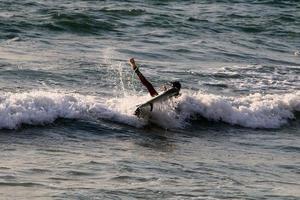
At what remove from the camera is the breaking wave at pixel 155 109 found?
1449cm

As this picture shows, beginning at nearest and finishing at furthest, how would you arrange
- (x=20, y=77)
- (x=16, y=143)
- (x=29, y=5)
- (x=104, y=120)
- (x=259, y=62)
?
1. (x=16, y=143)
2. (x=104, y=120)
3. (x=20, y=77)
4. (x=259, y=62)
5. (x=29, y=5)

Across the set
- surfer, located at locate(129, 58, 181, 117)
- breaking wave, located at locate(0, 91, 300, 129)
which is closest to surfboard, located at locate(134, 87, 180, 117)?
surfer, located at locate(129, 58, 181, 117)

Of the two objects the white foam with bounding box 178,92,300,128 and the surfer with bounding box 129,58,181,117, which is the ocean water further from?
the surfer with bounding box 129,58,181,117

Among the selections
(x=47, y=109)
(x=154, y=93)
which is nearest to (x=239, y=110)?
(x=154, y=93)

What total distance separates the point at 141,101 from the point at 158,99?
1.04m

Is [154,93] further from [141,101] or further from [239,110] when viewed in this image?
[239,110]

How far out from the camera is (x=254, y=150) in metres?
13.7

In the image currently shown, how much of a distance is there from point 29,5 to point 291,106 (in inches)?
493

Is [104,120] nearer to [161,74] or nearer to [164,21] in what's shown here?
[161,74]

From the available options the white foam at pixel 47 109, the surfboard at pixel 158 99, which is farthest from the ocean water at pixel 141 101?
the surfboard at pixel 158 99

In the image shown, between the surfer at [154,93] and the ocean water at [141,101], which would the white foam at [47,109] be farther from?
the surfer at [154,93]

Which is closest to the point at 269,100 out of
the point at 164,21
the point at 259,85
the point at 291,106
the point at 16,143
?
the point at 291,106

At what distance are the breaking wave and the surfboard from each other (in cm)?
15

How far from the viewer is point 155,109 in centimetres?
1551
